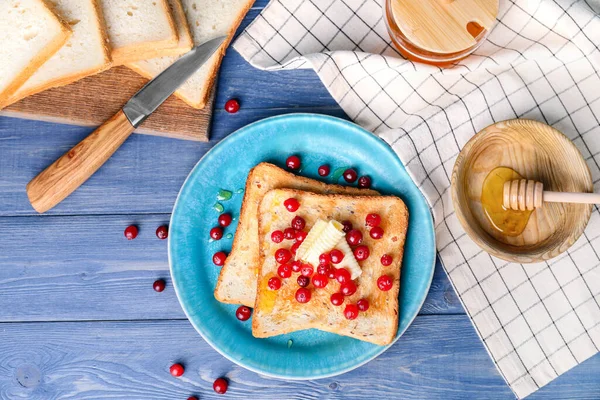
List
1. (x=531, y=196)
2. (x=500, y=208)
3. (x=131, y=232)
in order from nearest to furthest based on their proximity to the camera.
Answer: (x=531, y=196) < (x=500, y=208) < (x=131, y=232)

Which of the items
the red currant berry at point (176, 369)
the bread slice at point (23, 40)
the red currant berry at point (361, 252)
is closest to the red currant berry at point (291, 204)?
the red currant berry at point (361, 252)

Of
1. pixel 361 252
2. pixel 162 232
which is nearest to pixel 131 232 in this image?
pixel 162 232

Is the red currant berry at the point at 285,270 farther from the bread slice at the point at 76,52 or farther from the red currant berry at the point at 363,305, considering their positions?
the bread slice at the point at 76,52

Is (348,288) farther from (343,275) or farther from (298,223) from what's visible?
(298,223)

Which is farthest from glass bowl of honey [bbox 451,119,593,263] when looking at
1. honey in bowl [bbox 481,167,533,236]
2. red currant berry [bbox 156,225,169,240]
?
red currant berry [bbox 156,225,169,240]

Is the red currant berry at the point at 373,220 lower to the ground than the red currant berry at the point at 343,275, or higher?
higher

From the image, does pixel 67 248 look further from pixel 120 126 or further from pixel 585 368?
pixel 585 368
